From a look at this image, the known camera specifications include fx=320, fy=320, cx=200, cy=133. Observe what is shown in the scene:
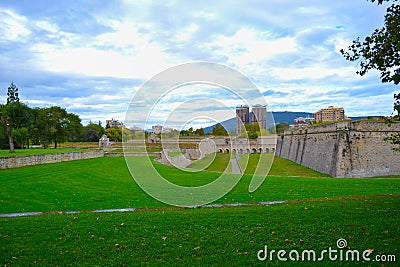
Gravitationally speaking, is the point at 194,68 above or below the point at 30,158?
above

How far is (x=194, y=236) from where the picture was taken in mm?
6746

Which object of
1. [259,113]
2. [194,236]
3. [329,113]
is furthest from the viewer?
[329,113]

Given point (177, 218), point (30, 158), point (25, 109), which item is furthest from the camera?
point (25, 109)

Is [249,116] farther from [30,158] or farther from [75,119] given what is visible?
[75,119]

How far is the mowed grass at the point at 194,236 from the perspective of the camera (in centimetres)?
566

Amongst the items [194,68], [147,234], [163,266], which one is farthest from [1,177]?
[163,266]

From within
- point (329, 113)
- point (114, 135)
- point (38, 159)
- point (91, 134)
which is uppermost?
point (329, 113)

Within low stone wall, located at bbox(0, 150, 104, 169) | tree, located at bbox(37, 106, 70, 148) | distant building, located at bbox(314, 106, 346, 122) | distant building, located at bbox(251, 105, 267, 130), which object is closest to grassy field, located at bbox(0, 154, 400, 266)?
distant building, located at bbox(251, 105, 267, 130)

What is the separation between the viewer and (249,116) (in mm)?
18859

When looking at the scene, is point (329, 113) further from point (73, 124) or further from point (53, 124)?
point (53, 124)

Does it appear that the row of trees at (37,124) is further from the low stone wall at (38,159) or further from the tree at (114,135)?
the low stone wall at (38,159)

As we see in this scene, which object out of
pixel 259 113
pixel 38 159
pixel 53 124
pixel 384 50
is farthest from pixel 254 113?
pixel 53 124

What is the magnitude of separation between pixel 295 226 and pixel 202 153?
46.0 metres

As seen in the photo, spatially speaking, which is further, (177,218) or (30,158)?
(30,158)
